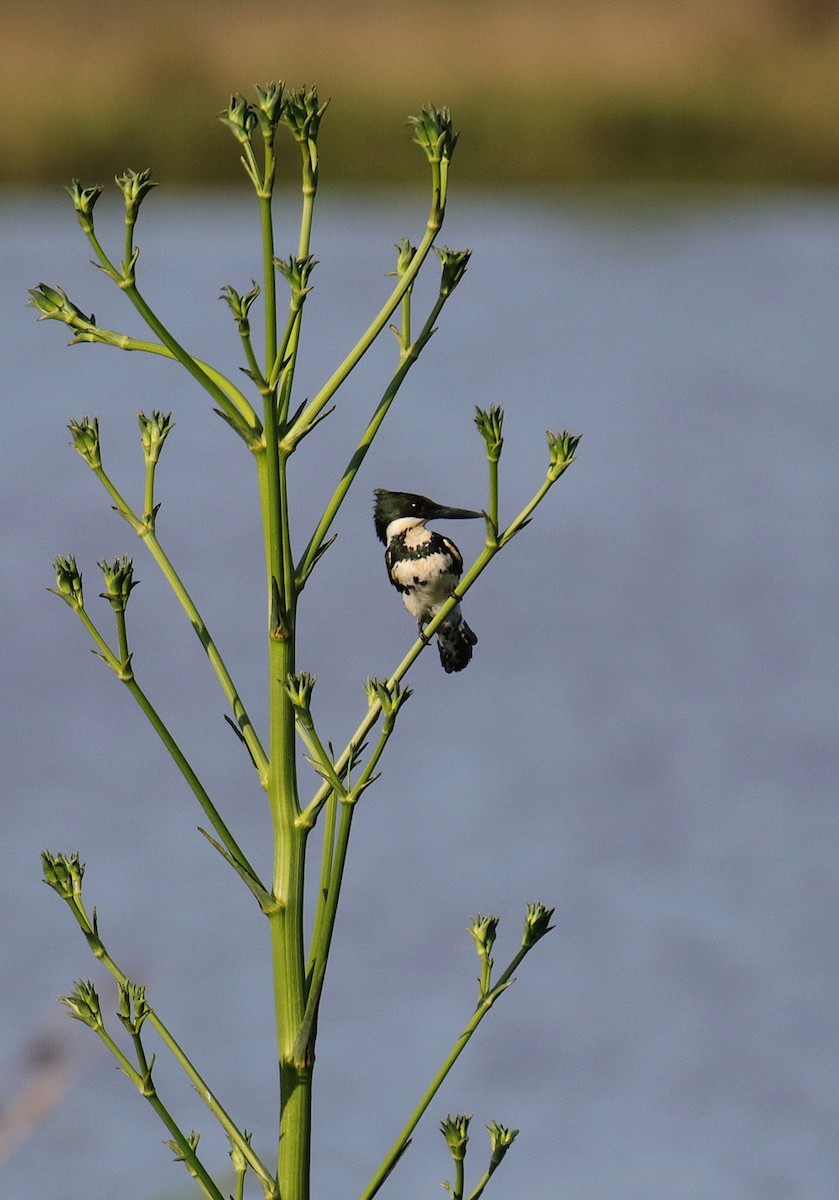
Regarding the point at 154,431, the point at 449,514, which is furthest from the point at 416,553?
the point at 154,431

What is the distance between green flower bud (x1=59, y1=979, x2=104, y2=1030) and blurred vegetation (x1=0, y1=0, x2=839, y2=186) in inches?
729

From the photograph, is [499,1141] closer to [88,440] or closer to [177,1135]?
[177,1135]

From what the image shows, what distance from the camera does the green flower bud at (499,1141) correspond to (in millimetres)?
2035

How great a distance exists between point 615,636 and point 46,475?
170 inches

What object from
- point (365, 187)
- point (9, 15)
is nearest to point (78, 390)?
point (365, 187)

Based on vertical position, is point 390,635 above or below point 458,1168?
above

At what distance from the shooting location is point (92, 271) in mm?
17234

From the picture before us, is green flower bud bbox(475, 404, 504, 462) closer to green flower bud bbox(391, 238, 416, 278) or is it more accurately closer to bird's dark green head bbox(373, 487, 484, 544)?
green flower bud bbox(391, 238, 416, 278)

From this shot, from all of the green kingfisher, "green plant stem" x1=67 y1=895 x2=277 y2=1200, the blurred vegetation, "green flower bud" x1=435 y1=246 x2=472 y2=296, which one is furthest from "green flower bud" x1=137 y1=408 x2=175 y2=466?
the blurred vegetation

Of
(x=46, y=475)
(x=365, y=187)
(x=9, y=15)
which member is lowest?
(x=46, y=475)

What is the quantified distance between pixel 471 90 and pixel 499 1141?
21138 millimetres

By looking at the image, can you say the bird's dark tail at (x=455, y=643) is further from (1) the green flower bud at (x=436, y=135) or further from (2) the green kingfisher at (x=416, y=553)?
(1) the green flower bud at (x=436, y=135)

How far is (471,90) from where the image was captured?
872 inches

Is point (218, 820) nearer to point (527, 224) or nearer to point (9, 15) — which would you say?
point (527, 224)
